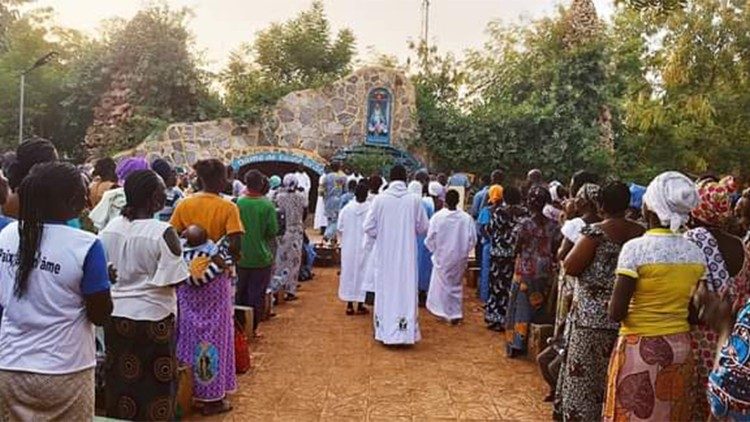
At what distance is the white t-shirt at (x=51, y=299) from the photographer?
9.34 ft

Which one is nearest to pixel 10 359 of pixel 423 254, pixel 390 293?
pixel 390 293

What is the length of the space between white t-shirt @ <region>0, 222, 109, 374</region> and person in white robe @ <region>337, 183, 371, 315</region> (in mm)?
6002

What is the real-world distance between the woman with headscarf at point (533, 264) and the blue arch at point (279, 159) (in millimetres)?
11971

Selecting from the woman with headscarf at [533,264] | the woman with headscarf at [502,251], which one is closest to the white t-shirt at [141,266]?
the woman with headscarf at [533,264]

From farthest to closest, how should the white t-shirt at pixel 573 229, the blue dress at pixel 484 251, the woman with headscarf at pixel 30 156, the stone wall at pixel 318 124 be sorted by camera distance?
the stone wall at pixel 318 124
the blue dress at pixel 484 251
the white t-shirt at pixel 573 229
the woman with headscarf at pixel 30 156

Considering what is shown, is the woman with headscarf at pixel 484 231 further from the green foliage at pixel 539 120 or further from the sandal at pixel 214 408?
the green foliage at pixel 539 120

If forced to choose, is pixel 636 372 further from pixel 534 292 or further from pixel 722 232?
pixel 534 292

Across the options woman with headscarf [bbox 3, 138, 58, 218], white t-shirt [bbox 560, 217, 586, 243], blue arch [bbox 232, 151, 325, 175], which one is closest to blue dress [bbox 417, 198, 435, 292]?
white t-shirt [bbox 560, 217, 586, 243]

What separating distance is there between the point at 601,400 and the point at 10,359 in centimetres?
336

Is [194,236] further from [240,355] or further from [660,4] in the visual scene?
[660,4]

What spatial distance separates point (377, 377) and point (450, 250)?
235 centimetres

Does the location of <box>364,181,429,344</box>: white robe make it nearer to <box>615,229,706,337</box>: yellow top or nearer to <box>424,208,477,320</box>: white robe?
<box>424,208,477,320</box>: white robe

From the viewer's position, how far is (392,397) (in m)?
5.73

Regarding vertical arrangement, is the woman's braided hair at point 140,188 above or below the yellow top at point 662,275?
above
